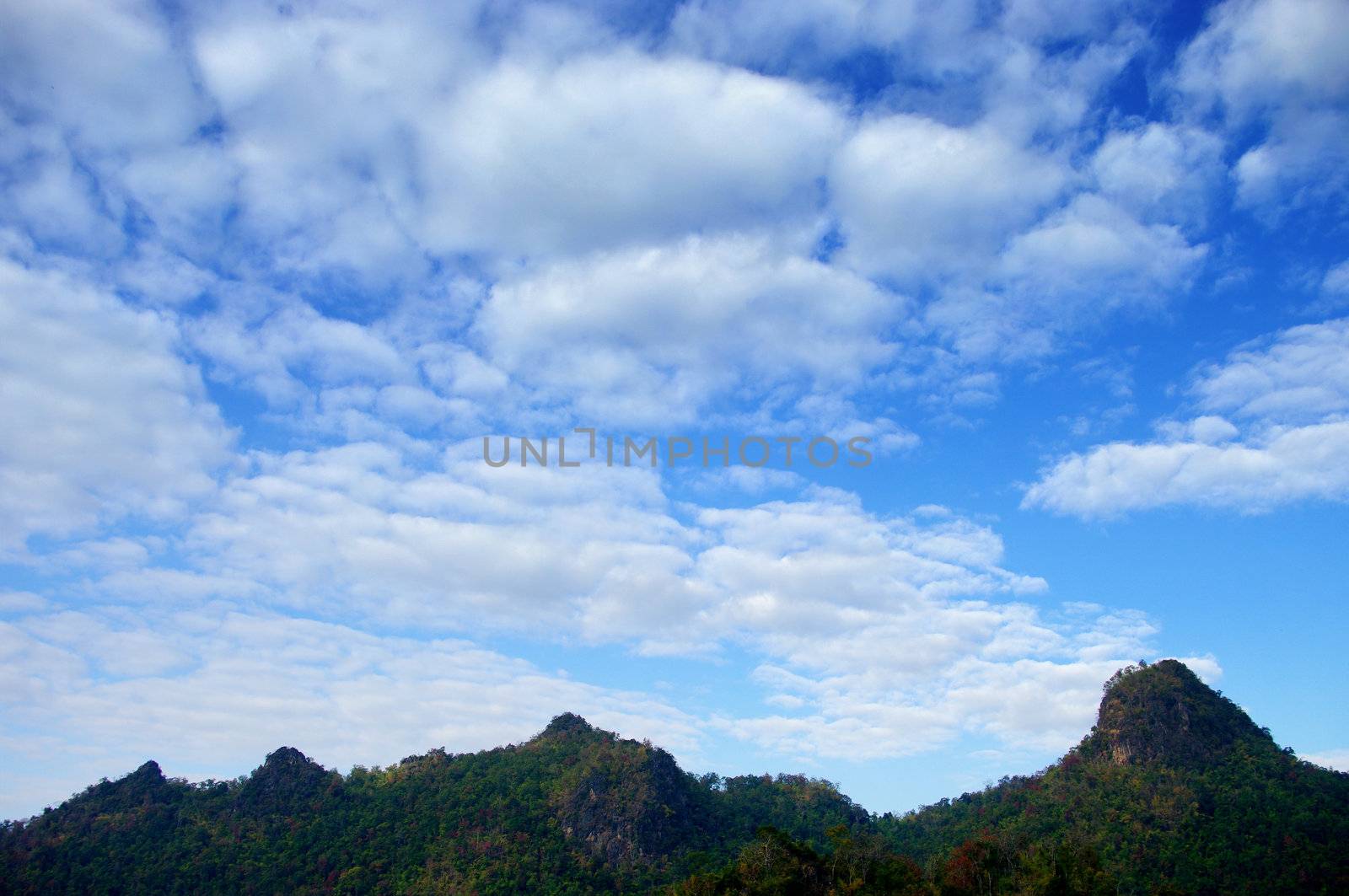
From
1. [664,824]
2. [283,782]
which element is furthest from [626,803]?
[283,782]

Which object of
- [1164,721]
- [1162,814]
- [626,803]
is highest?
[1164,721]

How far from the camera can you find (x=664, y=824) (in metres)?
93.0

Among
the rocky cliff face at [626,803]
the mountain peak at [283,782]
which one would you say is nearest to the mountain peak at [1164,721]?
the rocky cliff face at [626,803]

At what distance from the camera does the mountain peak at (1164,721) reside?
8475 centimetres

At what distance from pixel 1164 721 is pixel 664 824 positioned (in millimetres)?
50860

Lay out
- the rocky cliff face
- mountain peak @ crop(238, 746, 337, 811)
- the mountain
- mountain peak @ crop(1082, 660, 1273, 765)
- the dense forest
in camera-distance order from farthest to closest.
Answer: mountain peak @ crop(238, 746, 337, 811) < the rocky cliff face < mountain peak @ crop(1082, 660, 1273, 765) < the dense forest < the mountain

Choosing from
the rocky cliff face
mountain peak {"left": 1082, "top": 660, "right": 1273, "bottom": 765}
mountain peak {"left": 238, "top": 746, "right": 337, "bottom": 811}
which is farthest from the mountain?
mountain peak {"left": 238, "top": 746, "right": 337, "bottom": 811}

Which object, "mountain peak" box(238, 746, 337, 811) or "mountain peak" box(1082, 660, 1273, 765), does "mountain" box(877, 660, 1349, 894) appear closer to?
"mountain peak" box(1082, 660, 1273, 765)

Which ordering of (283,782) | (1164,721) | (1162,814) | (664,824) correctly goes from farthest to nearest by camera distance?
(283,782)
(664,824)
(1164,721)
(1162,814)

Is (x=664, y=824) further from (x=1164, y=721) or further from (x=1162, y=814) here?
(x=1164, y=721)

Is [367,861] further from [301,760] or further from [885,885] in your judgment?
[885,885]

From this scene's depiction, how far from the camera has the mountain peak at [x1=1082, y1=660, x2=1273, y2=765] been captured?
84.8m

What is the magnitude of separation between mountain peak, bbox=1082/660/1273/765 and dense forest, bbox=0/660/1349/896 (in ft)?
0.66

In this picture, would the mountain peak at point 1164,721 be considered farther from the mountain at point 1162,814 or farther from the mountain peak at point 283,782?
the mountain peak at point 283,782
